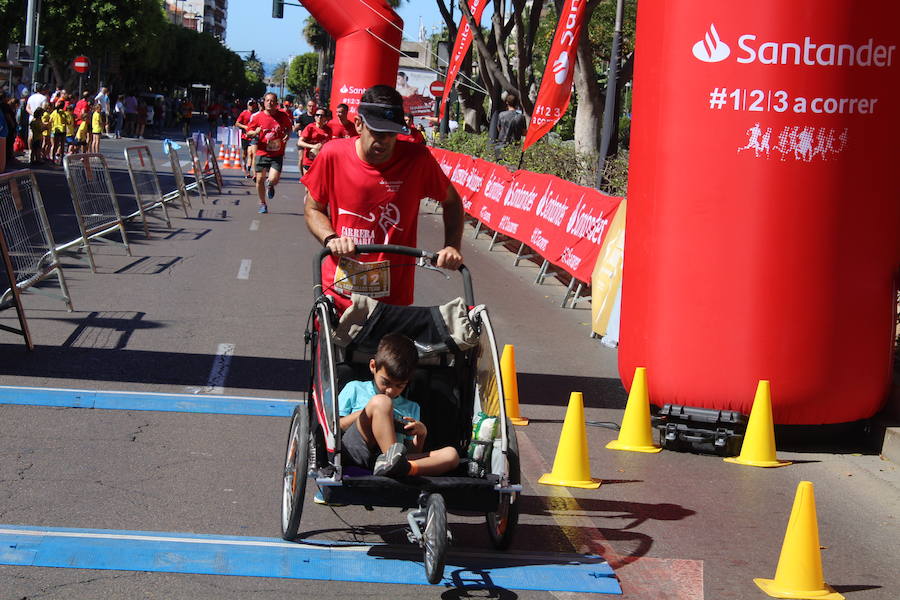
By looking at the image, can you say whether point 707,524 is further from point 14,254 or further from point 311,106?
point 311,106

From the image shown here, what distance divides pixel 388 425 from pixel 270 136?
1623cm

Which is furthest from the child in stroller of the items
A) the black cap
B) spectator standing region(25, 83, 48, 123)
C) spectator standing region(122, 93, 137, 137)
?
spectator standing region(122, 93, 137, 137)

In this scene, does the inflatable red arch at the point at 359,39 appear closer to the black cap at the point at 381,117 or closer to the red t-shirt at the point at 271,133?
the red t-shirt at the point at 271,133

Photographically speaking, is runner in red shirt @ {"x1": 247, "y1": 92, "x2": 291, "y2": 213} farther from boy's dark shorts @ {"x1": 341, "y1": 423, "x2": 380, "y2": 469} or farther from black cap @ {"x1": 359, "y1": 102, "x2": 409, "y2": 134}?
boy's dark shorts @ {"x1": 341, "y1": 423, "x2": 380, "y2": 469}

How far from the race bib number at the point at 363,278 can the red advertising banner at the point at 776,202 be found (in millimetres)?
2486

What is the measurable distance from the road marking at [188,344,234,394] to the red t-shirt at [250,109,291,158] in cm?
1112

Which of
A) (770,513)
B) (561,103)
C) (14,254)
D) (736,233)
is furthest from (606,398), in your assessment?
(561,103)

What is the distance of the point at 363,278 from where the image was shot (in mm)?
6152

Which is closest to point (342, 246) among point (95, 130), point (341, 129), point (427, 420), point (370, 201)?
point (370, 201)

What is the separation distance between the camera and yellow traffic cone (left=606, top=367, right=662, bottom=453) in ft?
25.5

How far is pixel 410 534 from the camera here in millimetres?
4941

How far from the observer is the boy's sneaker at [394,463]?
192 inches

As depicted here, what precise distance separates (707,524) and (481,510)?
1.65 meters

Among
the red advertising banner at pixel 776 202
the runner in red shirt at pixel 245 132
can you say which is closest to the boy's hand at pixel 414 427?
the red advertising banner at pixel 776 202
